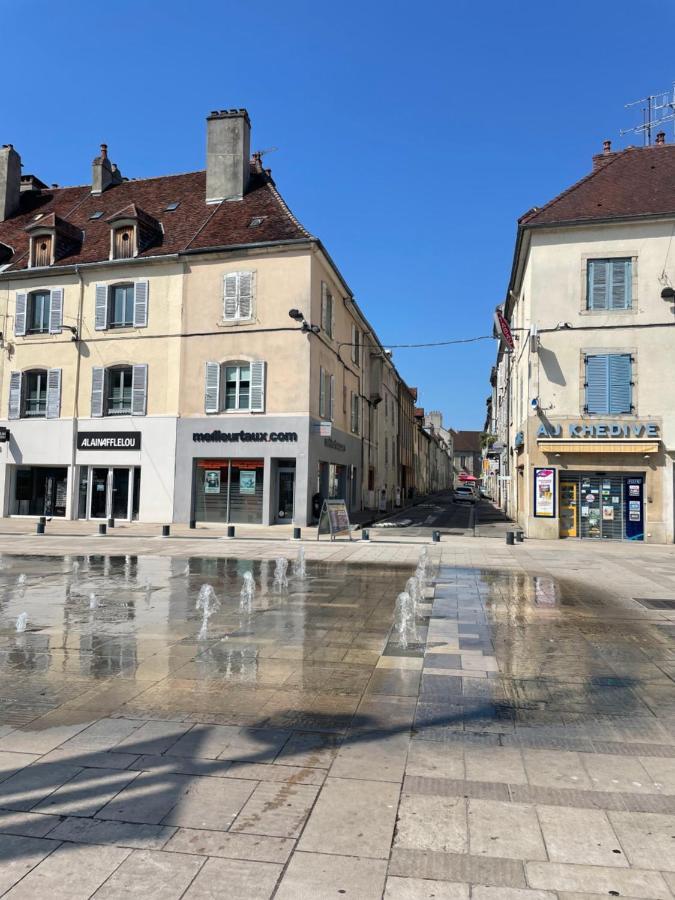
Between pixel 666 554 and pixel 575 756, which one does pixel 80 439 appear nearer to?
pixel 666 554

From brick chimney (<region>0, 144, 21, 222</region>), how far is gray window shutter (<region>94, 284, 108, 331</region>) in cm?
929

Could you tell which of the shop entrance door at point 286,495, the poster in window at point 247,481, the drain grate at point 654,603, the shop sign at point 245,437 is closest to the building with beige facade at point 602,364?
the shop entrance door at point 286,495

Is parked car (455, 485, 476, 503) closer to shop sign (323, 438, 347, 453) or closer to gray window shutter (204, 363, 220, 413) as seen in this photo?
shop sign (323, 438, 347, 453)

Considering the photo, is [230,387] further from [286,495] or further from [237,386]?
[286,495]

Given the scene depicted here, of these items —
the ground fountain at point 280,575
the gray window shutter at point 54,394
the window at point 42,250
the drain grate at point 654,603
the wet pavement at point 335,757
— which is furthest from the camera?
the window at point 42,250

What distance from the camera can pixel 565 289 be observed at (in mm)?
21500

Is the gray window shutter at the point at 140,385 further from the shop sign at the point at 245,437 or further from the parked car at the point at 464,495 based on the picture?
the parked car at the point at 464,495

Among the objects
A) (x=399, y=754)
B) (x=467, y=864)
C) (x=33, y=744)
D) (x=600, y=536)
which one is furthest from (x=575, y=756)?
(x=600, y=536)

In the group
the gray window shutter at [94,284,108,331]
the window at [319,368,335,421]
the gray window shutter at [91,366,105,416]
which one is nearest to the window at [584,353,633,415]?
the window at [319,368,335,421]

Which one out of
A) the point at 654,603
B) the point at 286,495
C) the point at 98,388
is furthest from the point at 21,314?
the point at 654,603

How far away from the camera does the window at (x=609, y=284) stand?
20984mm

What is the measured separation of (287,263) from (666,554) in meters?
16.3

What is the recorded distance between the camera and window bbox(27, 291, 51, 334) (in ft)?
87.7

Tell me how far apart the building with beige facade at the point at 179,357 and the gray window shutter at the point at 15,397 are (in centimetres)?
6
